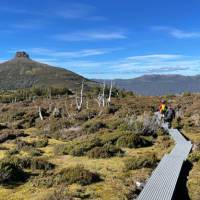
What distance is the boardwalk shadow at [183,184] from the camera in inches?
547

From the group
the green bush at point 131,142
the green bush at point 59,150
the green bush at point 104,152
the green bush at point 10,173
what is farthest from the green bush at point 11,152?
the green bush at point 131,142

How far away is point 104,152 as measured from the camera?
20.4 meters

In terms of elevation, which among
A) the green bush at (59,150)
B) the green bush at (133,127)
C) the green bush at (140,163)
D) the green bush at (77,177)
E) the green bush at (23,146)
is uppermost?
the green bush at (133,127)

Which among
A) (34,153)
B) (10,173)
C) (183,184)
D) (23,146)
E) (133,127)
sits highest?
(133,127)

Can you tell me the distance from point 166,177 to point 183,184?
0.90 m

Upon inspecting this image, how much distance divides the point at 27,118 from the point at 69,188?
87.1 ft

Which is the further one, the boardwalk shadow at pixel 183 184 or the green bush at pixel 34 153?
the green bush at pixel 34 153

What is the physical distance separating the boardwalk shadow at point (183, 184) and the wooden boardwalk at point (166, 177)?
0.30 m

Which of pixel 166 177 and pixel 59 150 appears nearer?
pixel 166 177

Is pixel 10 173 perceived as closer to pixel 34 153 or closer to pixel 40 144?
pixel 34 153

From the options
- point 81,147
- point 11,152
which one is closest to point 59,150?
point 81,147

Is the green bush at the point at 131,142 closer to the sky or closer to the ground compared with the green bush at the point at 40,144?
closer to the sky

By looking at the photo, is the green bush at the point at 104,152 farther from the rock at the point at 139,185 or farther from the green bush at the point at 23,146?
the rock at the point at 139,185

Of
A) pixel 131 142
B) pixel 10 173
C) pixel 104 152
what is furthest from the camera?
pixel 131 142
